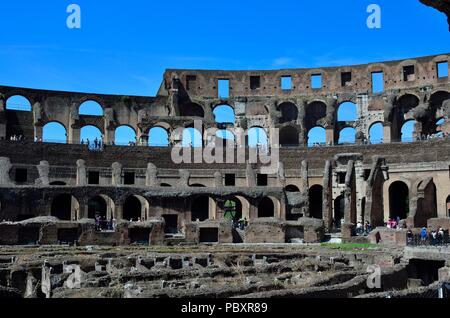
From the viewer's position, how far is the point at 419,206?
122 ft

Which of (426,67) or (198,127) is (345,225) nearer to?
(198,127)

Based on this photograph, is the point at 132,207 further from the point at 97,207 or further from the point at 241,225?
the point at 241,225

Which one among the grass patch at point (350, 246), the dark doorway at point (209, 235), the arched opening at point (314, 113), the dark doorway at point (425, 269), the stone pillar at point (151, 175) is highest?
the arched opening at point (314, 113)

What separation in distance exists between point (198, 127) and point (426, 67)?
20.9 metres

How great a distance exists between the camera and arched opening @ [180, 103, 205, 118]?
180 feet

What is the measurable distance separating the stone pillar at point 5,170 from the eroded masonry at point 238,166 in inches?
3.0

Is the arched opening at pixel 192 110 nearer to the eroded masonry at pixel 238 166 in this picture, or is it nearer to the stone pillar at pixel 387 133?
the eroded masonry at pixel 238 166

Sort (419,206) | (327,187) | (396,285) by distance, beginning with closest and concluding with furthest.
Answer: (396,285), (419,206), (327,187)

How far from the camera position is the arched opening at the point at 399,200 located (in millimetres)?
45906

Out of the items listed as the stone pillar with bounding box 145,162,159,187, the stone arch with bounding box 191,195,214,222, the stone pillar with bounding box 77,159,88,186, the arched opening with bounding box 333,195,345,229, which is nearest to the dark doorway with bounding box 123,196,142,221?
the stone pillar with bounding box 145,162,159,187

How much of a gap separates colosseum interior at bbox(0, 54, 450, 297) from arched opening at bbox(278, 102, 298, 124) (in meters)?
0.14

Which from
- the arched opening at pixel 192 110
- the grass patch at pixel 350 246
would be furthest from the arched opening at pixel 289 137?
the grass patch at pixel 350 246

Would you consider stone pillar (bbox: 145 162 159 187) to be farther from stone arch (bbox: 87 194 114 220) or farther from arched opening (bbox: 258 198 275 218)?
arched opening (bbox: 258 198 275 218)

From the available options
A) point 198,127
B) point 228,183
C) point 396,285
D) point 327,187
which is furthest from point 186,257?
point 198,127
